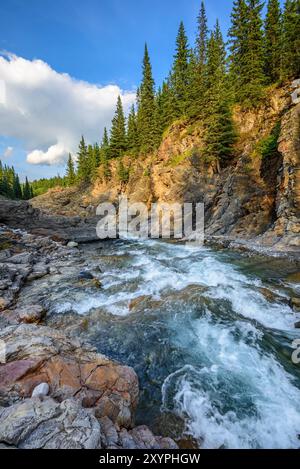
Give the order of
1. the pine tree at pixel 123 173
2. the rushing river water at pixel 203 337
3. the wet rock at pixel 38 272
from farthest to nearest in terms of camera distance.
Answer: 1. the pine tree at pixel 123 173
2. the wet rock at pixel 38 272
3. the rushing river water at pixel 203 337

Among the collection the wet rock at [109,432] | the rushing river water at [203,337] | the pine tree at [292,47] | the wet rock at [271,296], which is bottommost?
the rushing river water at [203,337]

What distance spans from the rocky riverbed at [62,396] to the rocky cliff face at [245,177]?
13135 mm

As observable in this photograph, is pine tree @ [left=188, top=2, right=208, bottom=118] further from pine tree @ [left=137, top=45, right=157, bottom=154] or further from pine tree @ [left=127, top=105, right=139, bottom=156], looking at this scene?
pine tree @ [left=127, top=105, right=139, bottom=156]

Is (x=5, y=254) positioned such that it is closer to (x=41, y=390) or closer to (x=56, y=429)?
(x=41, y=390)

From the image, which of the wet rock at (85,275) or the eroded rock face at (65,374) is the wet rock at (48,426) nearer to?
the eroded rock face at (65,374)

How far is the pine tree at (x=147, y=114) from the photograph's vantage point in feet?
126

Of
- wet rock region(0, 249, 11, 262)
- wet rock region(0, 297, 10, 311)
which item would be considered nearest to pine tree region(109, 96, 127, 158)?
wet rock region(0, 249, 11, 262)

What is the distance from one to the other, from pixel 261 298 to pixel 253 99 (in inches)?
928

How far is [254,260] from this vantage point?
1323 centimetres

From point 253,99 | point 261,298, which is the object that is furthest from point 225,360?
point 253,99

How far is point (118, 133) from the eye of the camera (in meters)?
49.8

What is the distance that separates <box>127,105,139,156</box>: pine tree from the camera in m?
46.4

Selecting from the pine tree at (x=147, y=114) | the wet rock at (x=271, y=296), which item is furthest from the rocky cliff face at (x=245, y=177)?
the wet rock at (x=271, y=296)
